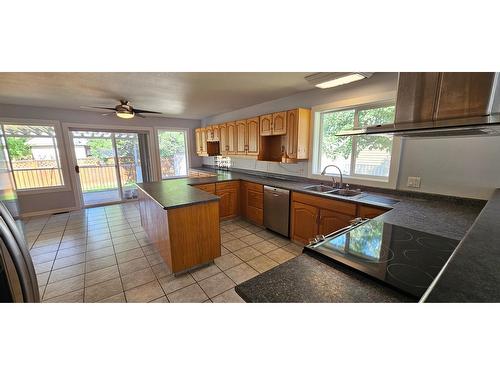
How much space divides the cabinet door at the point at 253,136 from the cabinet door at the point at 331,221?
5.90ft

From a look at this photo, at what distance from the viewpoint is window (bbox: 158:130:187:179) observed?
5.83 m

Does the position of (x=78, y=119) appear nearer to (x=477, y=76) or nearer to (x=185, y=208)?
(x=185, y=208)

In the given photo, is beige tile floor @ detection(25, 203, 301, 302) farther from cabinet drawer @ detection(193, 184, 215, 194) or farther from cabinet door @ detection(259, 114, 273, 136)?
cabinet door @ detection(259, 114, 273, 136)

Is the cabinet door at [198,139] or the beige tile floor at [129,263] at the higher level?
the cabinet door at [198,139]

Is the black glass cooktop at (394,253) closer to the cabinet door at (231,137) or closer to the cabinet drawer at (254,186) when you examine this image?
the cabinet drawer at (254,186)

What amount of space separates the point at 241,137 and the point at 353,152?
2.15 m

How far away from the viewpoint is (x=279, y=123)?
11.0 ft

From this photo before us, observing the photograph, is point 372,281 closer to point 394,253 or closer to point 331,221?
point 394,253

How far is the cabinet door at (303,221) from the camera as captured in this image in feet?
8.76

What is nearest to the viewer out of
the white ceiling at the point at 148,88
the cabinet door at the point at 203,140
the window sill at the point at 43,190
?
the white ceiling at the point at 148,88

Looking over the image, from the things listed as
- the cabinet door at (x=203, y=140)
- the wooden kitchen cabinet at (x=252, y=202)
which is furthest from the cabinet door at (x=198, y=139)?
the wooden kitchen cabinet at (x=252, y=202)

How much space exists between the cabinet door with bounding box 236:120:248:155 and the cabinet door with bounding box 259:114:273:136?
0.47 metres

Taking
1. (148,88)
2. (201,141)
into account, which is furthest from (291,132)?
(201,141)

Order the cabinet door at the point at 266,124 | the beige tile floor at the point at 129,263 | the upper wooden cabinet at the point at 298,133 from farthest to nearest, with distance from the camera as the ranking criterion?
the cabinet door at the point at 266,124
the upper wooden cabinet at the point at 298,133
the beige tile floor at the point at 129,263
